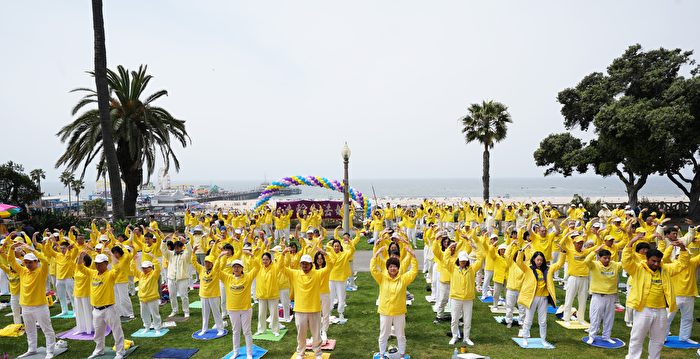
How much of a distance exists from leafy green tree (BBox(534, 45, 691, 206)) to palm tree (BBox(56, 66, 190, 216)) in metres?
26.8

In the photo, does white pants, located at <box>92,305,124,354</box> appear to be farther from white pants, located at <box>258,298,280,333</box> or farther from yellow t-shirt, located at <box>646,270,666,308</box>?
yellow t-shirt, located at <box>646,270,666,308</box>

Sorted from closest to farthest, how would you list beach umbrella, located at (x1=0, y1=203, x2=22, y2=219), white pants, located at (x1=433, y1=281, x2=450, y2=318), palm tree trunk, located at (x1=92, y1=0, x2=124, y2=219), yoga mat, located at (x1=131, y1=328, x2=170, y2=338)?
yoga mat, located at (x1=131, y1=328, x2=170, y2=338) < white pants, located at (x1=433, y1=281, x2=450, y2=318) < beach umbrella, located at (x1=0, y1=203, x2=22, y2=219) < palm tree trunk, located at (x1=92, y1=0, x2=124, y2=219)

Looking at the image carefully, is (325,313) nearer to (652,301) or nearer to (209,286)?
(209,286)

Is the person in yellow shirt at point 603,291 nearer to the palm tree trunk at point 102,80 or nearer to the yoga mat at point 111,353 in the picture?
the yoga mat at point 111,353

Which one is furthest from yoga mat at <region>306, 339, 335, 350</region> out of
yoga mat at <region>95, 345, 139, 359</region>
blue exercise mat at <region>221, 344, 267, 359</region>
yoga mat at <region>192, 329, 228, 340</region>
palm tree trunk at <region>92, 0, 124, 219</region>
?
palm tree trunk at <region>92, 0, 124, 219</region>

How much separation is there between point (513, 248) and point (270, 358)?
592cm

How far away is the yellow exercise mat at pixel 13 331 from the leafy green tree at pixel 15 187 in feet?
→ 84.1

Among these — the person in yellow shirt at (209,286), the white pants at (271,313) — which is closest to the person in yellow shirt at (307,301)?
the white pants at (271,313)

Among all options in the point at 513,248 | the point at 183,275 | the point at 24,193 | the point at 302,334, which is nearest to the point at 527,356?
the point at 513,248

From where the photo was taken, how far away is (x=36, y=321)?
860cm

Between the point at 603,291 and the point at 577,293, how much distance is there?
124 cm

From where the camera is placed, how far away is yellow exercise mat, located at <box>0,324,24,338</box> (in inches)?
384

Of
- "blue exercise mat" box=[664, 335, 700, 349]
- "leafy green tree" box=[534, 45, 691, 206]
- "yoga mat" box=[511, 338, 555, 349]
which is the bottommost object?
"yoga mat" box=[511, 338, 555, 349]

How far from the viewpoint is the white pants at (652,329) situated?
7.13 m
